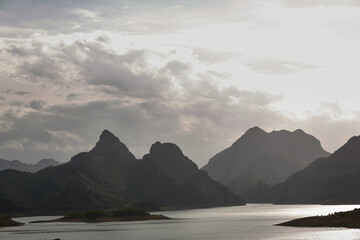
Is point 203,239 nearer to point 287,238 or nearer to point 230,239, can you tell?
point 230,239

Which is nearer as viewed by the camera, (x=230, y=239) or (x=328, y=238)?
(x=328, y=238)

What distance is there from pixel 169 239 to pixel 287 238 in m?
42.1

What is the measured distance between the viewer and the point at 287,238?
18750 centimetres

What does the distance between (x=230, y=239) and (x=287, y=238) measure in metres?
20.0

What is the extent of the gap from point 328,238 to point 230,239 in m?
34.2

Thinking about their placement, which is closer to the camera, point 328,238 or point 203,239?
point 328,238

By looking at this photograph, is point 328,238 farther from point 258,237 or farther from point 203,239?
point 203,239

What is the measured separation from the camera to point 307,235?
19525 cm

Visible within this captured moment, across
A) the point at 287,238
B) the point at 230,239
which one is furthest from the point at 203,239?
the point at 287,238

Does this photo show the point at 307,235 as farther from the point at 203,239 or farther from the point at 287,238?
the point at 203,239

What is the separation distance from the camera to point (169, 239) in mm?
199375

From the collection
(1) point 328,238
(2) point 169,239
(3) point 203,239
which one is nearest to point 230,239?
(3) point 203,239

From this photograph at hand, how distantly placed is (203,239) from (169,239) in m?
12.6

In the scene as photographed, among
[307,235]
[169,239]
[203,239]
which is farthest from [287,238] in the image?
[169,239]
